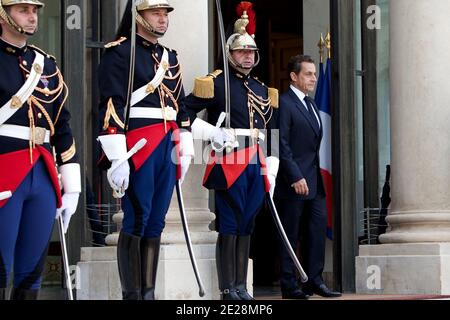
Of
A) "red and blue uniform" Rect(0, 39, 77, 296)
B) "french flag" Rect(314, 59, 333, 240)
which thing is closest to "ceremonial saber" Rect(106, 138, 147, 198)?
"red and blue uniform" Rect(0, 39, 77, 296)

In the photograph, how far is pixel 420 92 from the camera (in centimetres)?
1117

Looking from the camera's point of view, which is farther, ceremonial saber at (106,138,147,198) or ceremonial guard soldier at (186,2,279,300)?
ceremonial guard soldier at (186,2,279,300)

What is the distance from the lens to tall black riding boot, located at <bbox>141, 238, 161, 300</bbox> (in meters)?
8.35

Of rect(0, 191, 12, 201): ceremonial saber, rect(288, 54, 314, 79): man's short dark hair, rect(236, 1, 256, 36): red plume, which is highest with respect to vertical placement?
rect(236, 1, 256, 36): red plume

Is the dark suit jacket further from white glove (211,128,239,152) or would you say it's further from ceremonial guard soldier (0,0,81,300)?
ceremonial guard soldier (0,0,81,300)

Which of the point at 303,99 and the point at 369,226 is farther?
the point at 369,226

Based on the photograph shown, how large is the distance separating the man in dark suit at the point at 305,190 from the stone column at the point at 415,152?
73cm

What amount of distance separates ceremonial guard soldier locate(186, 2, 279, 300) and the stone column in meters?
1.98

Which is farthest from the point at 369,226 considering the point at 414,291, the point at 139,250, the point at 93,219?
the point at 139,250

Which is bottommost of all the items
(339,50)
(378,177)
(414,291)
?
(414,291)

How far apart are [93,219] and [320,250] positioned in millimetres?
1810

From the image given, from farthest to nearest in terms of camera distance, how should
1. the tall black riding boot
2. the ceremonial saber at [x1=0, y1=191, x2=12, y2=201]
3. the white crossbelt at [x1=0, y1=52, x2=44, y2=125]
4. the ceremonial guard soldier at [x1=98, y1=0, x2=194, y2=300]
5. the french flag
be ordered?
the french flag → the tall black riding boot → the ceremonial guard soldier at [x1=98, y1=0, x2=194, y2=300] → the white crossbelt at [x1=0, y1=52, x2=44, y2=125] → the ceremonial saber at [x1=0, y1=191, x2=12, y2=201]
